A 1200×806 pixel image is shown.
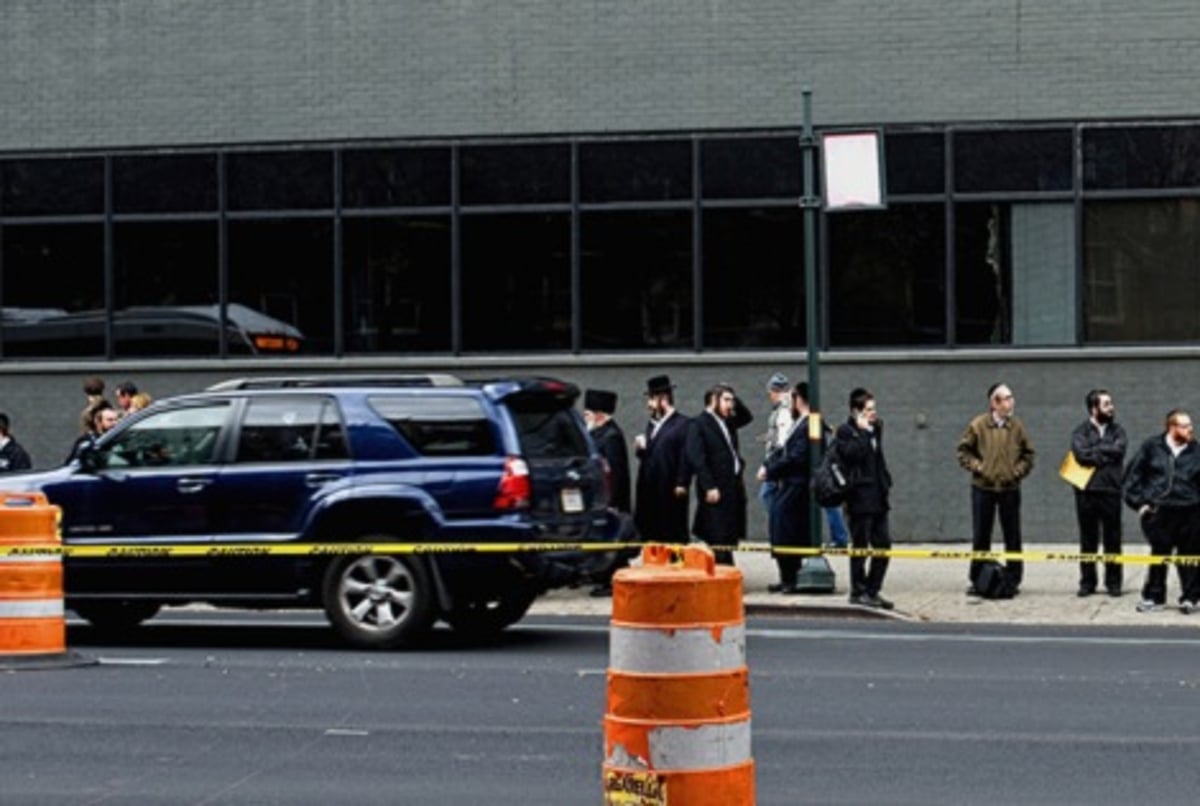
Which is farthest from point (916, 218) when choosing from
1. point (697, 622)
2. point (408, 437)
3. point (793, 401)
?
point (697, 622)

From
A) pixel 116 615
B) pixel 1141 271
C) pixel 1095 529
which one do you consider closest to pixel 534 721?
pixel 116 615

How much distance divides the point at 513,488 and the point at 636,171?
1040cm

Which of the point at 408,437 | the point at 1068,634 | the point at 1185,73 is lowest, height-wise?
the point at 1068,634

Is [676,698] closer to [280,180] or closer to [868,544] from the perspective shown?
[868,544]

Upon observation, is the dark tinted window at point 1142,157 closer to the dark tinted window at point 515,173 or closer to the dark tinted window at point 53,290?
the dark tinted window at point 515,173

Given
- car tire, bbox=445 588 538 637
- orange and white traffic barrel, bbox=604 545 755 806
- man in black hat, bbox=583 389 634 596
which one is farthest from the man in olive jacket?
orange and white traffic barrel, bbox=604 545 755 806

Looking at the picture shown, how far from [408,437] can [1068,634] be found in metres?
Answer: 5.18

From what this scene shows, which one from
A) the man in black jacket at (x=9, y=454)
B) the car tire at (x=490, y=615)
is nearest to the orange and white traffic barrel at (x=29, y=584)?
the car tire at (x=490, y=615)

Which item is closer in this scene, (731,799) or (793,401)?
(731,799)

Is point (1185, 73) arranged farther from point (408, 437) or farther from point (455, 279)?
point (408, 437)

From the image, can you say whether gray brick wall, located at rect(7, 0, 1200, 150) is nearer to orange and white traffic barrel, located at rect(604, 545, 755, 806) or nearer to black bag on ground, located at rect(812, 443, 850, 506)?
black bag on ground, located at rect(812, 443, 850, 506)

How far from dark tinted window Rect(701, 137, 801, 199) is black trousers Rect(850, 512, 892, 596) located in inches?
255

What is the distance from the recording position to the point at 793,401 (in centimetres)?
2091

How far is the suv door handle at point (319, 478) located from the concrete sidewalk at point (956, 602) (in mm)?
3857
